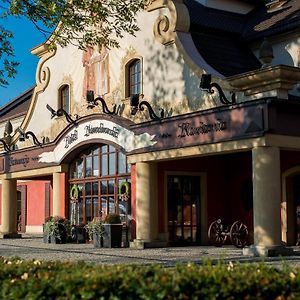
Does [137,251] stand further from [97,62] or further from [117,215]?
[97,62]

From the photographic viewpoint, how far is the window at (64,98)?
86.5 ft

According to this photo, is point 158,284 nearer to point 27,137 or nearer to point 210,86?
point 210,86

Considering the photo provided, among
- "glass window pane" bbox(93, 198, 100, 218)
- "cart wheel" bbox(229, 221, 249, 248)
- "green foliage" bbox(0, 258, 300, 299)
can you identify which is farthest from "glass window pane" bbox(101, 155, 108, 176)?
"green foliage" bbox(0, 258, 300, 299)

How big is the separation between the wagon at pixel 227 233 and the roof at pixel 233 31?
4.59 metres

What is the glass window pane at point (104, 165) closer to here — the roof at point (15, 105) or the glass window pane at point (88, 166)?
the glass window pane at point (88, 166)

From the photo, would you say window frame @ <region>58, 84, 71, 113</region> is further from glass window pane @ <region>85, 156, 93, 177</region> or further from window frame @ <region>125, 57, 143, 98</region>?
window frame @ <region>125, 57, 143, 98</region>

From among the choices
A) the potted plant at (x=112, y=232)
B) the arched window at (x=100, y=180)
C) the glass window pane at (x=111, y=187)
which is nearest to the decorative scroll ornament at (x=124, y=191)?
the arched window at (x=100, y=180)

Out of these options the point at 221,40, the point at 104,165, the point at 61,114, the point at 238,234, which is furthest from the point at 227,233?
the point at 61,114

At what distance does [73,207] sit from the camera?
1011 inches

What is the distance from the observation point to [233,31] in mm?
23031

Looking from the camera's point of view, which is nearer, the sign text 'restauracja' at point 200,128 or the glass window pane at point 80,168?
the sign text 'restauracja' at point 200,128

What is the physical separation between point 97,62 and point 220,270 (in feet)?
60.2

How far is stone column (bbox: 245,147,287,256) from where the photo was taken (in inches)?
628

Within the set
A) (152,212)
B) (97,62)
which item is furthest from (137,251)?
(97,62)
